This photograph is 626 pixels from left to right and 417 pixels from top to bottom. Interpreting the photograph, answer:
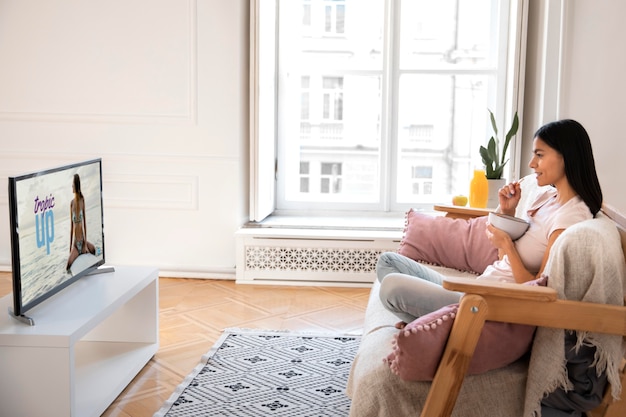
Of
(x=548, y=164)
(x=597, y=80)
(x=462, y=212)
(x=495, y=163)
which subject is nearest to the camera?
(x=548, y=164)

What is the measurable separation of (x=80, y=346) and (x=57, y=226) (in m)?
0.75

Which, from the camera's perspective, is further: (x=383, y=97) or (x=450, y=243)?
(x=383, y=97)

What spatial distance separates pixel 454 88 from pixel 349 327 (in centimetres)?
199

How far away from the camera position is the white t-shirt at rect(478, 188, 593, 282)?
241cm

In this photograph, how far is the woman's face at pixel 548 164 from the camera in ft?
8.10

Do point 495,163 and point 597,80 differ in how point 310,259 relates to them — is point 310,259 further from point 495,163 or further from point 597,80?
point 597,80

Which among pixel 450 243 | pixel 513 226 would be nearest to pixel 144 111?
pixel 450 243

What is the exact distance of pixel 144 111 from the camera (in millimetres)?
4797

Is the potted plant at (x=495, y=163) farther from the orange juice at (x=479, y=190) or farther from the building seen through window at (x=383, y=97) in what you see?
the building seen through window at (x=383, y=97)

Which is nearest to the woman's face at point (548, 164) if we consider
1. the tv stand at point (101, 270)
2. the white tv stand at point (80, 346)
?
the white tv stand at point (80, 346)

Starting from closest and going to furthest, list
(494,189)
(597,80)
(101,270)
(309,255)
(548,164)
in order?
(548,164)
(101,270)
(597,80)
(494,189)
(309,255)

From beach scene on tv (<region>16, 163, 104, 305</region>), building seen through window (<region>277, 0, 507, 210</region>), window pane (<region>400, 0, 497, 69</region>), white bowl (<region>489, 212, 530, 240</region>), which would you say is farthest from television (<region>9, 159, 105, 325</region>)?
window pane (<region>400, 0, 497, 69</region>)

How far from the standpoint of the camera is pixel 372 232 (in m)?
4.77

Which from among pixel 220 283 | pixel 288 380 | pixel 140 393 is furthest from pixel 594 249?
pixel 220 283
